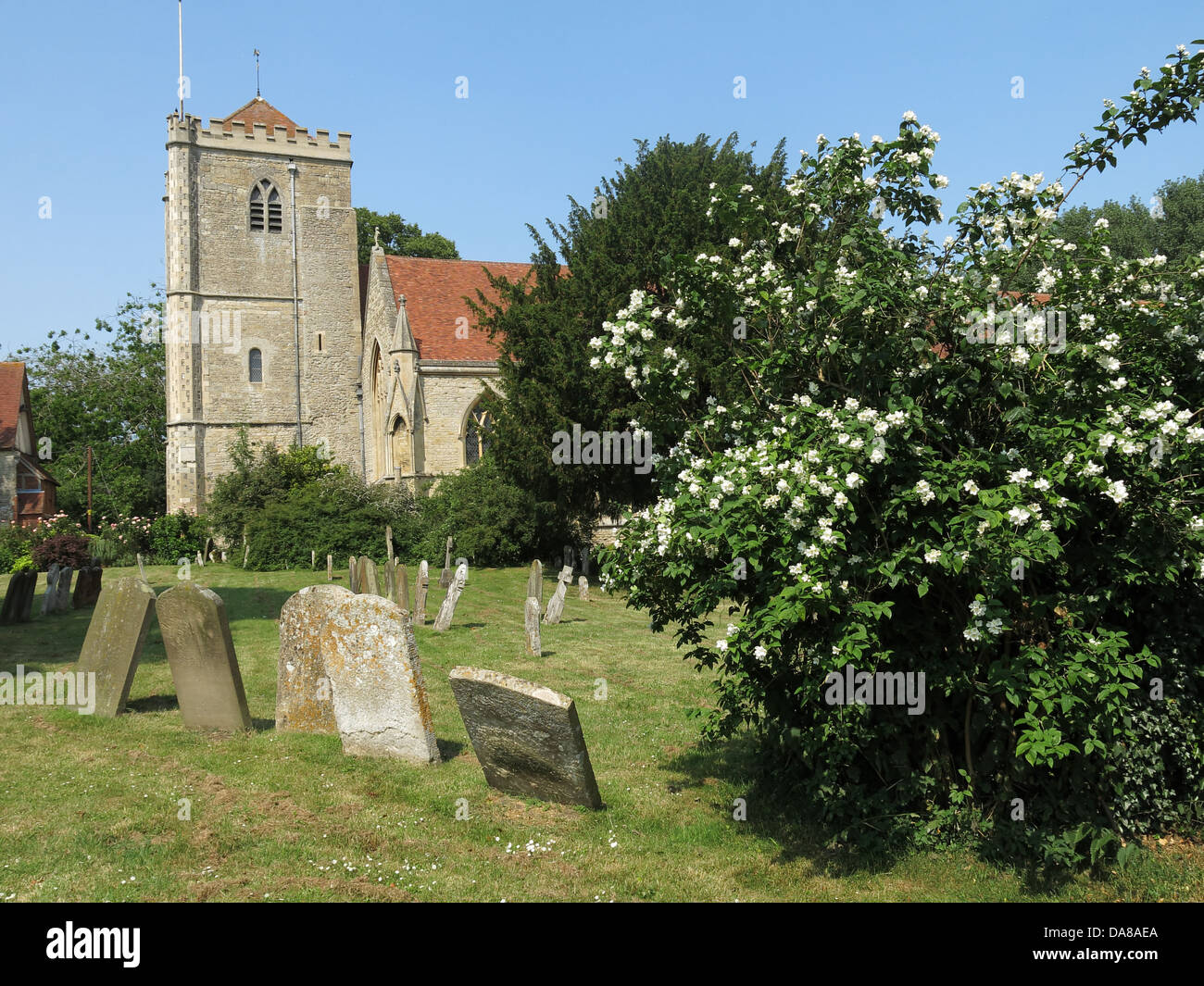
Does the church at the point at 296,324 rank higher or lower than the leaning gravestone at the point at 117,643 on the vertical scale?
higher

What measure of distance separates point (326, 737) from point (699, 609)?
437 centimetres

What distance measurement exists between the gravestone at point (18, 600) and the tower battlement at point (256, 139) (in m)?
27.1

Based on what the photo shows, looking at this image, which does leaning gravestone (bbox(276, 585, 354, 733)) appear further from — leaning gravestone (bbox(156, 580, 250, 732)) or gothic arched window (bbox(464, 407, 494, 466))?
gothic arched window (bbox(464, 407, 494, 466))

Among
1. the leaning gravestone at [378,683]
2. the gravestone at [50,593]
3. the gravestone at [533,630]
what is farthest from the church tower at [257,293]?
the leaning gravestone at [378,683]

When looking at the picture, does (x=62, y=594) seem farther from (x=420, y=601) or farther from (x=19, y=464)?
(x=19, y=464)

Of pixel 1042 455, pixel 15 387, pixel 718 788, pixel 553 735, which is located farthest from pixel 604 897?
pixel 15 387

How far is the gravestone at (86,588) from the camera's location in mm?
18891

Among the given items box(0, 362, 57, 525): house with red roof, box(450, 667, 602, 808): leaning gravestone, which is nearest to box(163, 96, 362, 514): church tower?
box(0, 362, 57, 525): house with red roof

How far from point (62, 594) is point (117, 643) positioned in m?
10.2

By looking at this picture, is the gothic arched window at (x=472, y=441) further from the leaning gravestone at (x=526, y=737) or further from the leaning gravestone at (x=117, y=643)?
the leaning gravestone at (x=526, y=737)

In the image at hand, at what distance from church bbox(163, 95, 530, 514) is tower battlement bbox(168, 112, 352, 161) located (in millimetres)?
50

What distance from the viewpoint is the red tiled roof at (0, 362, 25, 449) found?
36781 millimetres

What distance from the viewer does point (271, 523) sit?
3048 centimetres
